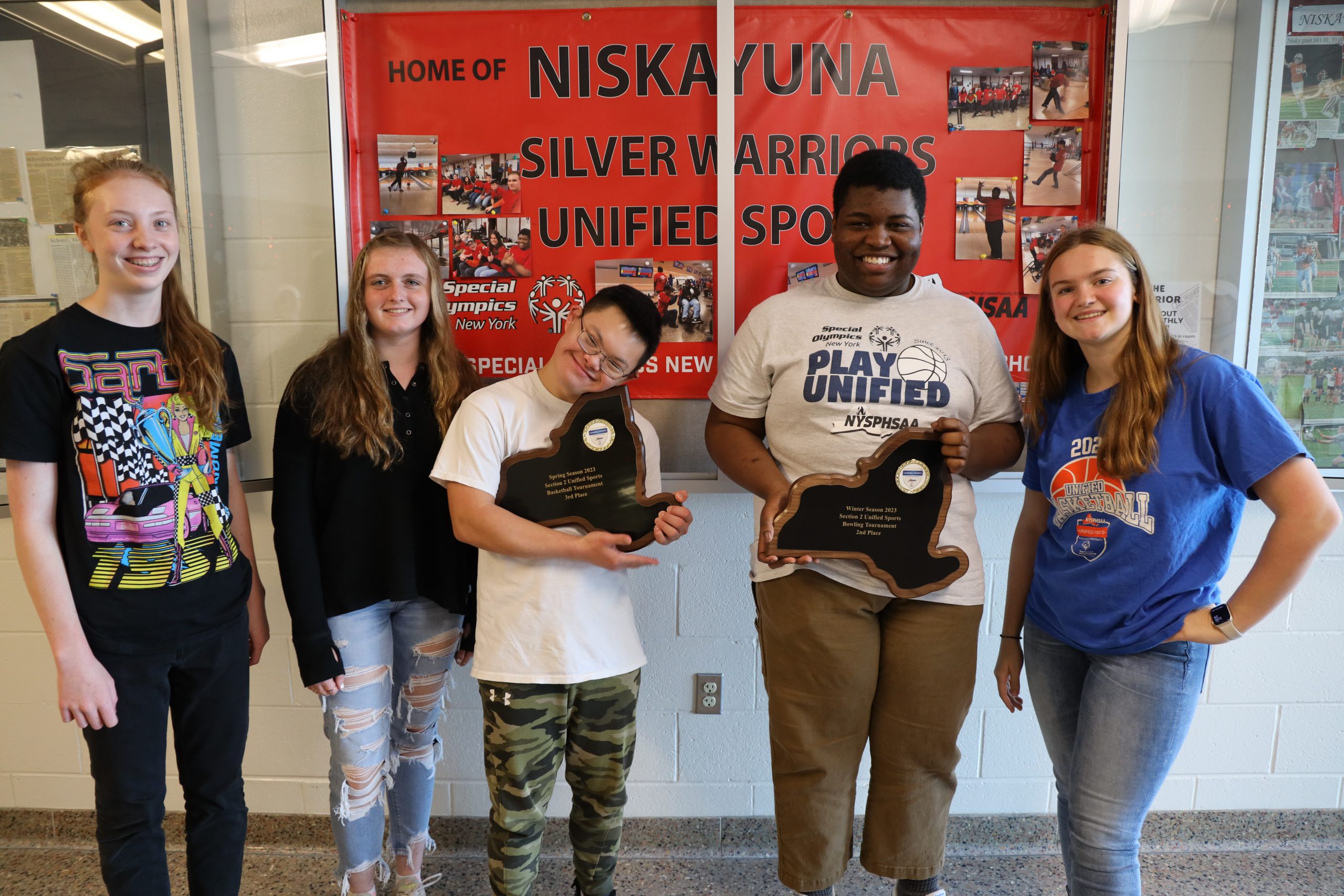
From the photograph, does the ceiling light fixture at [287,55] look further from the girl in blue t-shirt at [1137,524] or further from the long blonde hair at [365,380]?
the girl in blue t-shirt at [1137,524]

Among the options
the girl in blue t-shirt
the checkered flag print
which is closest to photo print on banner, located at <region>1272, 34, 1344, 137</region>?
the girl in blue t-shirt

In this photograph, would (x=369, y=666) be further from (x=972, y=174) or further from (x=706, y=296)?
(x=972, y=174)

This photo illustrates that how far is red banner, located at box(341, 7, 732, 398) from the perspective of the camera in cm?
218

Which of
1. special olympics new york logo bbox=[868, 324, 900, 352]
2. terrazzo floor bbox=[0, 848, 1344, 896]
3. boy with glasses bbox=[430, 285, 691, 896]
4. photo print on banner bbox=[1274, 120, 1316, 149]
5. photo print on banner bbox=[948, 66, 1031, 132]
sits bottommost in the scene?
terrazzo floor bbox=[0, 848, 1344, 896]

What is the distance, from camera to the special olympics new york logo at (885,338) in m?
1.68

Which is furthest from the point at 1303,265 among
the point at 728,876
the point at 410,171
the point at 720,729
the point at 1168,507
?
the point at 410,171

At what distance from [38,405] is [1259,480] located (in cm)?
220

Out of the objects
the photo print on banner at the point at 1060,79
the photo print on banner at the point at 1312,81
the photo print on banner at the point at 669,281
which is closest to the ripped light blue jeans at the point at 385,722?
the photo print on banner at the point at 669,281

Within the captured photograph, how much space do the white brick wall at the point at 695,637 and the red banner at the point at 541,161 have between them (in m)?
0.20

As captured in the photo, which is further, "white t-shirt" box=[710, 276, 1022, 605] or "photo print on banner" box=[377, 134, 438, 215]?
"photo print on banner" box=[377, 134, 438, 215]

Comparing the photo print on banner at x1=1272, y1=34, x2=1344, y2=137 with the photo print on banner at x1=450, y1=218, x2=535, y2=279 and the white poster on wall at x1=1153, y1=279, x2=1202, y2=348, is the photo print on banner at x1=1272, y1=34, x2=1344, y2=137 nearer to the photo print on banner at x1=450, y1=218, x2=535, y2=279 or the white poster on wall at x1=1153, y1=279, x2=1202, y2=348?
the white poster on wall at x1=1153, y1=279, x2=1202, y2=348

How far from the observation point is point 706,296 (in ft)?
7.36

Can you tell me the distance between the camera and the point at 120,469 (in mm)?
1553

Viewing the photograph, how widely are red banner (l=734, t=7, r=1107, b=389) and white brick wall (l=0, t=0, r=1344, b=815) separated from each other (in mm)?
186
